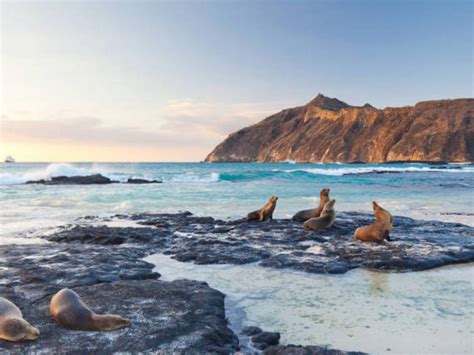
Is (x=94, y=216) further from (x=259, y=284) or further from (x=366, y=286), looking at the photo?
(x=366, y=286)

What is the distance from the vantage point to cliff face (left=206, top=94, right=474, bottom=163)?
4488 inches

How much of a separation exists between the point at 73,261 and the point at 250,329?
4286 mm

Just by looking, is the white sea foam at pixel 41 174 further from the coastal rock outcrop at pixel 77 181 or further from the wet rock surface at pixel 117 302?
the wet rock surface at pixel 117 302

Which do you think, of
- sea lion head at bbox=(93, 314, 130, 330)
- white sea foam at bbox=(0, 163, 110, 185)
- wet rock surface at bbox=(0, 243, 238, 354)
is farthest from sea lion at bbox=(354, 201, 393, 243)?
white sea foam at bbox=(0, 163, 110, 185)

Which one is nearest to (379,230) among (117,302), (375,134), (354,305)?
(354,305)

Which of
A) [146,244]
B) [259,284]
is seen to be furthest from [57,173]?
[259,284]

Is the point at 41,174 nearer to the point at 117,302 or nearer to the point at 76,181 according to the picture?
the point at 76,181

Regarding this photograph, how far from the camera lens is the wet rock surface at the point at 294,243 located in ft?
25.7

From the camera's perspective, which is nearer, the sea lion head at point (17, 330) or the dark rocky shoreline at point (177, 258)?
the sea lion head at point (17, 330)

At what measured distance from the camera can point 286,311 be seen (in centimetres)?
538

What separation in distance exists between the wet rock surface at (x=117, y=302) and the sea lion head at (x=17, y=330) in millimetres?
76

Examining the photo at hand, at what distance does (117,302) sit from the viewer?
5.32 m

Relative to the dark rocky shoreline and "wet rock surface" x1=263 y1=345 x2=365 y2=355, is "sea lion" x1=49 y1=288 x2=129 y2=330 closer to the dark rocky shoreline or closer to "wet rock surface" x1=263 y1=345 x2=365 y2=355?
the dark rocky shoreline

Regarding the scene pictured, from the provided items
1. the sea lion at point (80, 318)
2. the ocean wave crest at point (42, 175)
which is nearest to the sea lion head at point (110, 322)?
the sea lion at point (80, 318)
